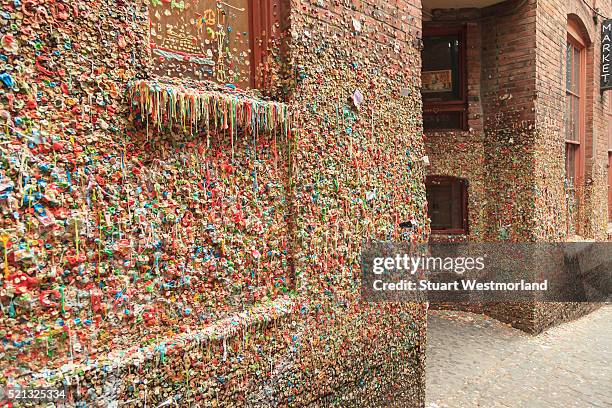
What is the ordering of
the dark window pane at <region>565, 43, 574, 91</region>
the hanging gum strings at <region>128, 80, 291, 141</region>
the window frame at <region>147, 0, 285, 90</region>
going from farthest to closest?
the dark window pane at <region>565, 43, 574, 91</region> < the window frame at <region>147, 0, 285, 90</region> < the hanging gum strings at <region>128, 80, 291, 141</region>

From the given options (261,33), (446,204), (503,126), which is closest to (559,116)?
(503,126)

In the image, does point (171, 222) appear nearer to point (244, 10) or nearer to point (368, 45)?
point (244, 10)

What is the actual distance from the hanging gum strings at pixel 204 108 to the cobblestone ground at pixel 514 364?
11.3ft

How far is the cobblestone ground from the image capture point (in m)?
4.61

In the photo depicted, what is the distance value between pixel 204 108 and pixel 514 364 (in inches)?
203

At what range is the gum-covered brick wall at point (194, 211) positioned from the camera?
1782mm

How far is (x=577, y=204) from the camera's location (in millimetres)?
8234

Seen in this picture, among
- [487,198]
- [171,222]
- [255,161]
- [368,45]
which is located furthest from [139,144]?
[487,198]

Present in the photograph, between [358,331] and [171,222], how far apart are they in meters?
1.83

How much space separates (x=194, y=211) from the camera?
237 cm

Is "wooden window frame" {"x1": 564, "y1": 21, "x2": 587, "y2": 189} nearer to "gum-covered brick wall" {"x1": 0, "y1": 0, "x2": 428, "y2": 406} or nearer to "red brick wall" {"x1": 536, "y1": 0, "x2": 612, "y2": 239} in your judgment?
"red brick wall" {"x1": 536, "y1": 0, "x2": 612, "y2": 239}

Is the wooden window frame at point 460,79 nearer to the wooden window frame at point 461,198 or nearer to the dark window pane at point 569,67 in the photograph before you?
the wooden window frame at point 461,198

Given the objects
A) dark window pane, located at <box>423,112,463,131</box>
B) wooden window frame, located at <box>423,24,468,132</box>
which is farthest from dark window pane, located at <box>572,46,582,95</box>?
dark window pane, located at <box>423,112,463,131</box>

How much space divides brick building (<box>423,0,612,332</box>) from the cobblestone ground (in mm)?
407
